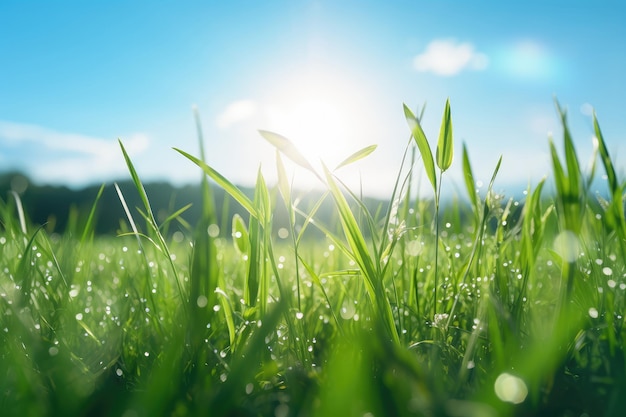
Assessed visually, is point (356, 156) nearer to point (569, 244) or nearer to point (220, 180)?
point (220, 180)

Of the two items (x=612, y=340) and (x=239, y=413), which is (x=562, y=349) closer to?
(x=612, y=340)

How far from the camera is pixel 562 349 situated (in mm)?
682

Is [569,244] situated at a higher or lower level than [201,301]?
higher

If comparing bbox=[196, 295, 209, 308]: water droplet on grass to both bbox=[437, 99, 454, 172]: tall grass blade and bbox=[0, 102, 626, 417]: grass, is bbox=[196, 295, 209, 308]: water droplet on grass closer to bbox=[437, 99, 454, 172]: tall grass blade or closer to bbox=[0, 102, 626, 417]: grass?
bbox=[0, 102, 626, 417]: grass

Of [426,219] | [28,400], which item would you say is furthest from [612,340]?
[426,219]

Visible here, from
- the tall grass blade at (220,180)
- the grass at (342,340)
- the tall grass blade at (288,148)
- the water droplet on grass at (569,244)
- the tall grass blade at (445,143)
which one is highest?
the tall grass blade at (445,143)

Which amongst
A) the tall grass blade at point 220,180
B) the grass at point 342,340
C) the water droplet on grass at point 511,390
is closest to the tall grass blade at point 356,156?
the grass at point 342,340

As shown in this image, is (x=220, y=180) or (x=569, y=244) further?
(x=220, y=180)

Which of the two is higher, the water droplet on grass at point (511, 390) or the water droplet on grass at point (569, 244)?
the water droplet on grass at point (569, 244)

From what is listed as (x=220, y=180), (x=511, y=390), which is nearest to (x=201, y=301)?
(x=220, y=180)

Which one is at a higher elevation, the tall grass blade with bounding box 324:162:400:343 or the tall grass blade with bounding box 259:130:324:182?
the tall grass blade with bounding box 259:130:324:182

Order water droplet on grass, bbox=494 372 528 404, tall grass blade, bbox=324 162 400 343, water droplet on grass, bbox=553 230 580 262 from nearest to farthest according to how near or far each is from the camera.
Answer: water droplet on grass, bbox=494 372 528 404, water droplet on grass, bbox=553 230 580 262, tall grass blade, bbox=324 162 400 343

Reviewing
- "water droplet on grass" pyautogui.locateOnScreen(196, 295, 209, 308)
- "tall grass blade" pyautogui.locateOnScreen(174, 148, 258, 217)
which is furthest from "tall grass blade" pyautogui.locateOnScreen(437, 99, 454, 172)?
"water droplet on grass" pyautogui.locateOnScreen(196, 295, 209, 308)

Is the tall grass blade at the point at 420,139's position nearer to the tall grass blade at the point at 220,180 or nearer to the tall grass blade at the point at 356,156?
the tall grass blade at the point at 356,156
